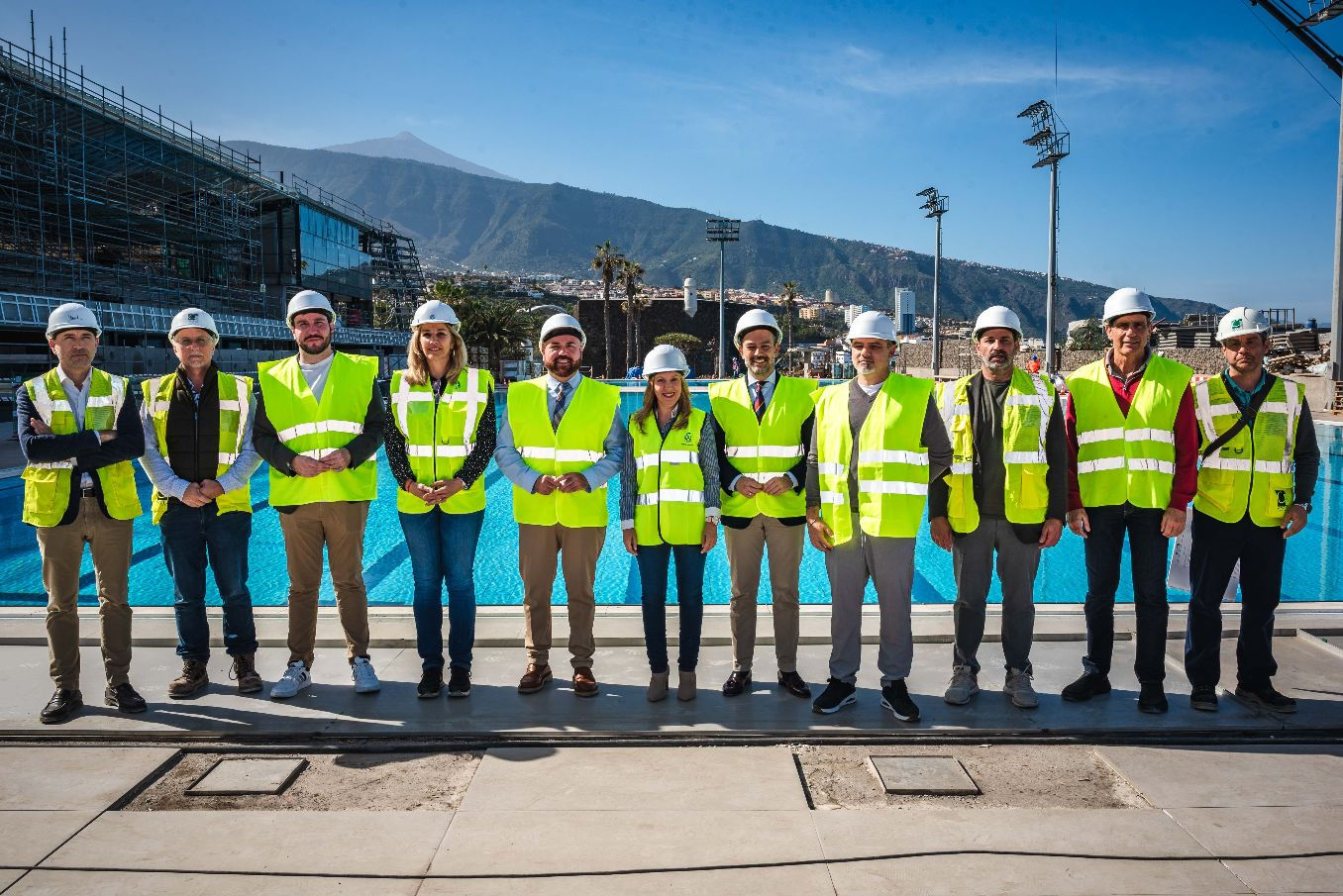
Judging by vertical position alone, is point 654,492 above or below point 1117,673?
above

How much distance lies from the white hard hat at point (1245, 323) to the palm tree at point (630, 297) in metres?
55.3

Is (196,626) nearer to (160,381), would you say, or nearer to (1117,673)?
(160,381)

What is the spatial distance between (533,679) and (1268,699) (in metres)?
3.46

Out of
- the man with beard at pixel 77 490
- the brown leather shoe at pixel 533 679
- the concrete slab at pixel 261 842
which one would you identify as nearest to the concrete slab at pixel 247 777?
the concrete slab at pixel 261 842

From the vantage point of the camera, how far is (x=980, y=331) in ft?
14.0

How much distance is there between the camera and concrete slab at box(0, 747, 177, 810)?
3.24 metres

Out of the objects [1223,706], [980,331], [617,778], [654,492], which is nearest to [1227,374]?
[980,331]

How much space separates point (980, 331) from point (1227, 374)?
3.96 feet

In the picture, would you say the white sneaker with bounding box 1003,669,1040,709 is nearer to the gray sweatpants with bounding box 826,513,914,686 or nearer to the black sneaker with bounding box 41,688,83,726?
the gray sweatpants with bounding box 826,513,914,686

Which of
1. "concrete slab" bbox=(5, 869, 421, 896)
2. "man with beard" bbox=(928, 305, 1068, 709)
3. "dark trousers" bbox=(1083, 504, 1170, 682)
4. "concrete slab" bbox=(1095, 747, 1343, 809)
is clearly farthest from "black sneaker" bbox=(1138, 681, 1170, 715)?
"concrete slab" bbox=(5, 869, 421, 896)

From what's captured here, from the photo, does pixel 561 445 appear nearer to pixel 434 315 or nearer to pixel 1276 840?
pixel 434 315

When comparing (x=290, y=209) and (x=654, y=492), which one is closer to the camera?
(x=654, y=492)

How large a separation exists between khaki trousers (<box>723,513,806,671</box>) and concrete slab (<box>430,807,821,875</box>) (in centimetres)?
126

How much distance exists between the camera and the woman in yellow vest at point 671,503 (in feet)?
13.8
